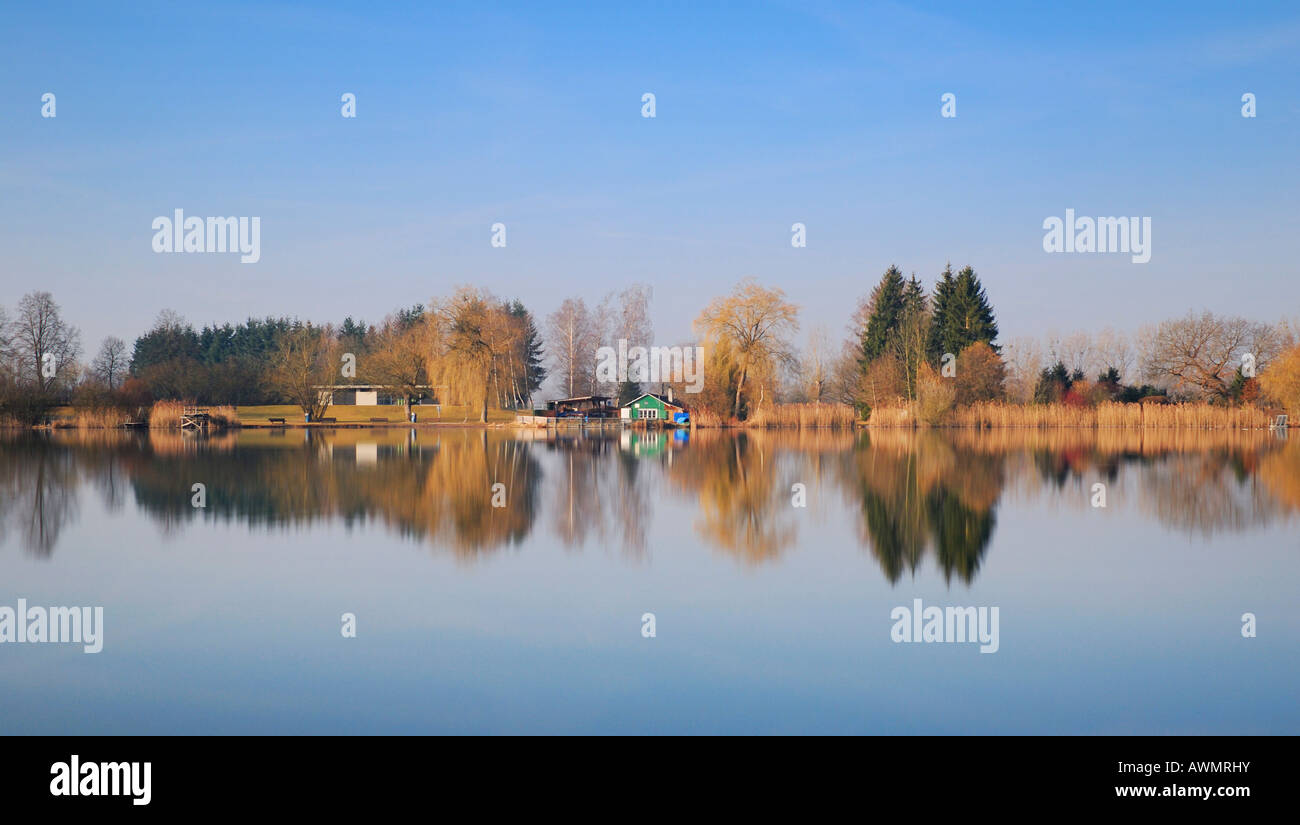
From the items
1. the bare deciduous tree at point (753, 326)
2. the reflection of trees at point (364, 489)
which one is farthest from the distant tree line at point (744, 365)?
the reflection of trees at point (364, 489)

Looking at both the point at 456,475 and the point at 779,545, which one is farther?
the point at 456,475

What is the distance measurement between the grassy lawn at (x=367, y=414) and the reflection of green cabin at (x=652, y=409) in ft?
30.0

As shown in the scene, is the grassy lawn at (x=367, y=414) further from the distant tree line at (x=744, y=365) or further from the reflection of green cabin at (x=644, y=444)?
the reflection of green cabin at (x=644, y=444)

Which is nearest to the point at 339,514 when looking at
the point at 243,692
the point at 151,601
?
the point at 151,601

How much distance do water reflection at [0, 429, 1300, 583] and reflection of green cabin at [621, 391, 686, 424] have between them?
24.5 meters

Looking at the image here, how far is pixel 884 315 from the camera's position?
62.4 metres

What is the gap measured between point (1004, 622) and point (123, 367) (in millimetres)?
90532

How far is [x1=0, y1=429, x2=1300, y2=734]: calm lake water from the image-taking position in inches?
229

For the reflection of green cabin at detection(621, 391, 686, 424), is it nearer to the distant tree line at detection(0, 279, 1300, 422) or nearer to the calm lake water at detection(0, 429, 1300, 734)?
the distant tree line at detection(0, 279, 1300, 422)

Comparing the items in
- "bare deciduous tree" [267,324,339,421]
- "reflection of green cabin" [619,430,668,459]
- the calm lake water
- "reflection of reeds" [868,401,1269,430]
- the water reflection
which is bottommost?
the calm lake water

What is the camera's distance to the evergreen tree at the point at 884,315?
6200 centimetres

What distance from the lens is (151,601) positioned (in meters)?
8.95

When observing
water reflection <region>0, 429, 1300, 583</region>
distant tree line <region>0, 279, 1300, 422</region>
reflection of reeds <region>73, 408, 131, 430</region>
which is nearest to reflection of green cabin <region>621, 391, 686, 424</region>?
distant tree line <region>0, 279, 1300, 422</region>
